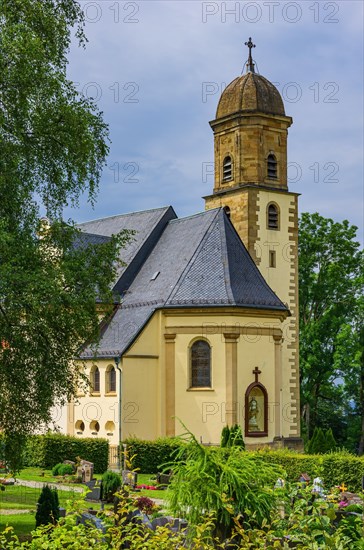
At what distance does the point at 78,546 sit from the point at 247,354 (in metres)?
27.8

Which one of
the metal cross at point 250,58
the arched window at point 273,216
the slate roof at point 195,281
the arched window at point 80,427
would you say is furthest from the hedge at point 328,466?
the metal cross at point 250,58

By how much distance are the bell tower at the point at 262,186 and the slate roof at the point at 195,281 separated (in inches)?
113

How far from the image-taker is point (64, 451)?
34.0 m

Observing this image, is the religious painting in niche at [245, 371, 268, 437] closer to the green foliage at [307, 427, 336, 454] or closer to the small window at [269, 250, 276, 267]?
the green foliage at [307, 427, 336, 454]

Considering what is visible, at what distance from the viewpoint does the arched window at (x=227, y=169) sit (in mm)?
42594

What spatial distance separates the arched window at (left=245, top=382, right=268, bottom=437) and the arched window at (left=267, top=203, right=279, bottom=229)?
32.0 feet

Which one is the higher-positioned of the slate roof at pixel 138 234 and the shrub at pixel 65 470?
the slate roof at pixel 138 234

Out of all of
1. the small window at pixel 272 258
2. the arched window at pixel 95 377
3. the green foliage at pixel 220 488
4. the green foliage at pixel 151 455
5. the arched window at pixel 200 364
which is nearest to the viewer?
the green foliage at pixel 220 488

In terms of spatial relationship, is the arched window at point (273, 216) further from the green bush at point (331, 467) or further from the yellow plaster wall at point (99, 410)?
the green bush at point (331, 467)

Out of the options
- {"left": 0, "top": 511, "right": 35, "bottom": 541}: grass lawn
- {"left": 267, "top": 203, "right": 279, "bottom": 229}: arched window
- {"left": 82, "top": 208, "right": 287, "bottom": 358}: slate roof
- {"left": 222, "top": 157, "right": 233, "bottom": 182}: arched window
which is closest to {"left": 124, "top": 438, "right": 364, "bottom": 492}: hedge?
{"left": 0, "top": 511, "right": 35, "bottom": 541}: grass lawn

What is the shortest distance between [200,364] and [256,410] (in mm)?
3081

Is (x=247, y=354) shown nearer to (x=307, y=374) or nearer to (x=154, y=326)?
(x=154, y=326)

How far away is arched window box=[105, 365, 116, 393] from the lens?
36312 millimetres

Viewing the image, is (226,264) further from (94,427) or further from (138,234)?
(94,427)
